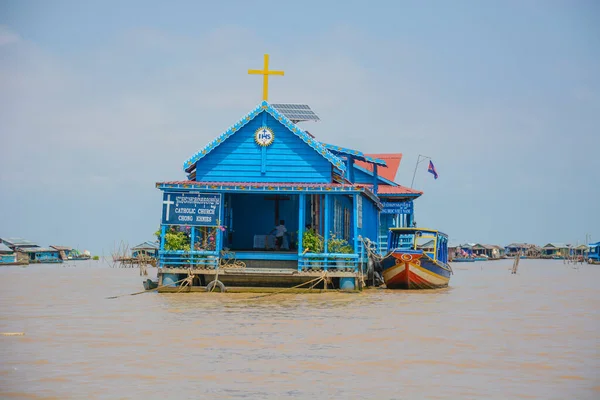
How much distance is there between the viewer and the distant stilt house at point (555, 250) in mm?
126037

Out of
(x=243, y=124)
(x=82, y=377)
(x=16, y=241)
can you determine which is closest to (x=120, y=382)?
(x=82, y=377)

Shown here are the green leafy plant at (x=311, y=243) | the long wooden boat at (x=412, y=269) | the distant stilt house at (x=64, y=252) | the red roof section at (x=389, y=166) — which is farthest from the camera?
the distant stilt house at (x=64, y=252)

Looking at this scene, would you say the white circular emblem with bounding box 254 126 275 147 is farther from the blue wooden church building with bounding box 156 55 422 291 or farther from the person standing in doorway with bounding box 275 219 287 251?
the person standing in doorway with bounding box 275 219 287 251

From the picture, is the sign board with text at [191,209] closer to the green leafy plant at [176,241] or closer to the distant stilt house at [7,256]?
the green leafy plant at [176,241]

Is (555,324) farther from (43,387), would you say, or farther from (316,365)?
(43,387)

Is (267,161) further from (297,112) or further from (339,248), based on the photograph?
(297,112)

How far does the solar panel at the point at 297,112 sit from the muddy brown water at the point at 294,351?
520 inches

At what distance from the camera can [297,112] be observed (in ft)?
107

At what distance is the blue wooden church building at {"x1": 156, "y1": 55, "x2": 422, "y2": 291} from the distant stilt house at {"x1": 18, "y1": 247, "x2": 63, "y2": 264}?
55.5 metres

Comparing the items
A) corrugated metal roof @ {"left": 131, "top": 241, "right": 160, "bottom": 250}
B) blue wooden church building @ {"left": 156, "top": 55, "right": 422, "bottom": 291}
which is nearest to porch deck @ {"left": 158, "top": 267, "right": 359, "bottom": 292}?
blue wooden church building @ {"left": 156, "top": 55, "right": 422, "bottom": 291}

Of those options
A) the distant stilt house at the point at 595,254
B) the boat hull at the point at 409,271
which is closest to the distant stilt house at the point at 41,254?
the boat hull at the point at 409,271

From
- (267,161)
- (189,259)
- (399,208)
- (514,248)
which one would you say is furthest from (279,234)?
(514,248)

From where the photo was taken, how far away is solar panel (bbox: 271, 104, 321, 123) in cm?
3216

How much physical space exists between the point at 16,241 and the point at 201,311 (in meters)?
67.1
